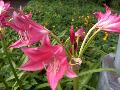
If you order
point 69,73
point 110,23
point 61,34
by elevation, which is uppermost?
point 110,23

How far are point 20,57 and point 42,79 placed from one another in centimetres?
46

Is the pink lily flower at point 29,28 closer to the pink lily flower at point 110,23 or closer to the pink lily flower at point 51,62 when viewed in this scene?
the pink lily flower at point 51,62

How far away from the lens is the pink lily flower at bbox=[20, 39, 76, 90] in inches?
55.9

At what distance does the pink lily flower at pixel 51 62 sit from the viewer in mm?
1421

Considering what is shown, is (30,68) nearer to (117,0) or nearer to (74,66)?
(74,66)

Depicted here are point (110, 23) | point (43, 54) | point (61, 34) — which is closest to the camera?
point (43, 54)

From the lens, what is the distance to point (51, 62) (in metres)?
1.50

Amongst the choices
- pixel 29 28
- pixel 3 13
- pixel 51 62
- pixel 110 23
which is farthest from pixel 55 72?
pixel 3 13

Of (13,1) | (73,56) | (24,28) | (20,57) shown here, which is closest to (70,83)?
(20,57)

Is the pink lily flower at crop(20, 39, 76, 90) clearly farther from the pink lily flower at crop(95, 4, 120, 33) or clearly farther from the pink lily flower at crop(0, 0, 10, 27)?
the pink lily flower at crop(0, 0, 10, 27)

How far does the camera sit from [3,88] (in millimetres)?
2662

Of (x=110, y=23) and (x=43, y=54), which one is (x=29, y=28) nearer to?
(x=43, y=54)

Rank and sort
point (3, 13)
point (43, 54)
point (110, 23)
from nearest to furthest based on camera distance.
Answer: point (43, 54) < point (110, 23) < point (3, 13)

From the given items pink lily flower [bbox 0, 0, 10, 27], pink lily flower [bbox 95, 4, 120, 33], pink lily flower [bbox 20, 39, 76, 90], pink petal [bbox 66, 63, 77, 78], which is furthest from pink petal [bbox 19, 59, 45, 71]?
pink lily flower [bbox 0, 0, 10, 27]
